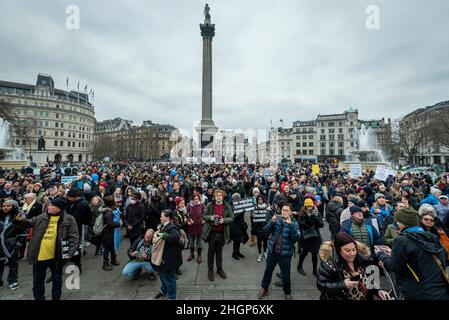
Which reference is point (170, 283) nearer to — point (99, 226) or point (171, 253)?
point (171, 253)

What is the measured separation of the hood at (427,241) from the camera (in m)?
2.58

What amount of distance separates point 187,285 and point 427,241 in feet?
14.5

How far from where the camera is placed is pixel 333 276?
2.56m

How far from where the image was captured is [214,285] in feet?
15.5

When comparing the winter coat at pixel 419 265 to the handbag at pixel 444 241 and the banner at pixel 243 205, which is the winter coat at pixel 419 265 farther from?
the banner at pixel 243 205

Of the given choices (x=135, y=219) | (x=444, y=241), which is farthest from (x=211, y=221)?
(x=444, y=241)

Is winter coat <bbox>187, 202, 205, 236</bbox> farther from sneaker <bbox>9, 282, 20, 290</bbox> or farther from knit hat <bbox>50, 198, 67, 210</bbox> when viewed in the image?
sneaker <bbox>9, 282, 20, 290</bbox>

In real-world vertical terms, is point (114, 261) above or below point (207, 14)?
below

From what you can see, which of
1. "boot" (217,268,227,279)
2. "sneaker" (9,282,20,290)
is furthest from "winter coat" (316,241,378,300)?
"sneaker" (9,282,20,290)

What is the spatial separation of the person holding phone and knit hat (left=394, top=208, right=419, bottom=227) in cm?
85
